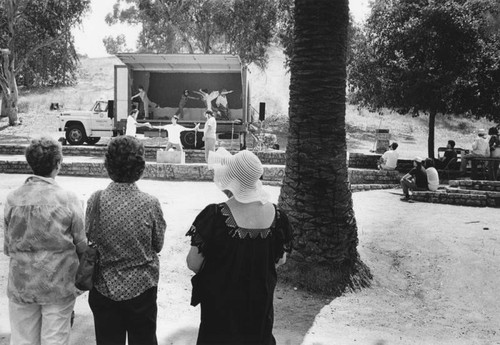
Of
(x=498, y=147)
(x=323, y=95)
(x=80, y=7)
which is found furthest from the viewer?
(x=80, y=7)

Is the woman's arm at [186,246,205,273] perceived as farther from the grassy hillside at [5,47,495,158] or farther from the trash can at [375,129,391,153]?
the grassy hillside at [5,47,495,158]

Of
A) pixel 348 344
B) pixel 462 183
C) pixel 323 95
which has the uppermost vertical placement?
pixel 323 95

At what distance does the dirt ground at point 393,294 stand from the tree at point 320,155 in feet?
1.01

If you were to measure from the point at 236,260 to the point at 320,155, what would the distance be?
3545mm

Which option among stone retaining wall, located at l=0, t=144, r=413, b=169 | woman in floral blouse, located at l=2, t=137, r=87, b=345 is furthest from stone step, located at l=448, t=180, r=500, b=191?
woman in floral blouse, located at l=2, t=137, r=87, b=345

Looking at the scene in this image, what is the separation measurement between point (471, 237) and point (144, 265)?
666 cm

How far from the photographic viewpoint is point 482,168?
1470 centimetres

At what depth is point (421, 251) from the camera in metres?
7.64

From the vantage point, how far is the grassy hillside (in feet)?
99.9

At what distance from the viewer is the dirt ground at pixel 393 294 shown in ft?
16.0

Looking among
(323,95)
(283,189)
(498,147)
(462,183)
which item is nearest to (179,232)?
(283,189)

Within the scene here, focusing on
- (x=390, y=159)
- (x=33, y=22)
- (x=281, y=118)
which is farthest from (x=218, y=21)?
(x=390, y=159)

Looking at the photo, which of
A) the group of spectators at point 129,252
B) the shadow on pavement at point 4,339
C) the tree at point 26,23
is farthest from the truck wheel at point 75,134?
the group of spectators at point 129,252

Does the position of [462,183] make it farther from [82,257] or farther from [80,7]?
[80,7]
